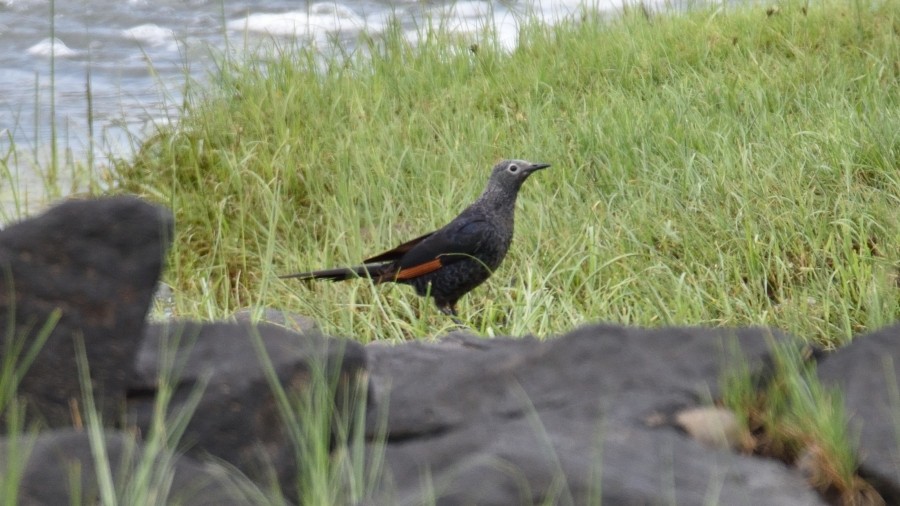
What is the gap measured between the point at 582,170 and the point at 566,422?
2832mm

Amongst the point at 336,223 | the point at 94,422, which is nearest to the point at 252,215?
the point at 336,223

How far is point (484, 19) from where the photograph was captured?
6.47 m

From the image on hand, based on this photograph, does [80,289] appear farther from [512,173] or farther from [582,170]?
[582,170]

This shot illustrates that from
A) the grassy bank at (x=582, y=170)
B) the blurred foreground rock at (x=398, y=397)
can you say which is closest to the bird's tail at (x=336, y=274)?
the grassy bank at (x=582, y=170)

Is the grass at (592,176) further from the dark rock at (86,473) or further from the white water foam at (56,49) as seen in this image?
the white water foam at (56,49)

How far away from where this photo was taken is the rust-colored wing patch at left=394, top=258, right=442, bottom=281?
11.3 ft

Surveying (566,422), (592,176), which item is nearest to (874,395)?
(566,422)

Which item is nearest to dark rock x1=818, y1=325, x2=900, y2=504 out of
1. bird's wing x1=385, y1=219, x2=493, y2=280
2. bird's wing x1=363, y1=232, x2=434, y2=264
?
bird's wing x1=385, y1=219, x2=493, y2=280

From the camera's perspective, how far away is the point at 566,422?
178cm

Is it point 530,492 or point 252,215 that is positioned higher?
point 530,492

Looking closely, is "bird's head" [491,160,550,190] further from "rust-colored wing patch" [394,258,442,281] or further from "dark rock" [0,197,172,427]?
"dark rock" [0,197,172,427]

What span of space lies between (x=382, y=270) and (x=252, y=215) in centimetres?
113

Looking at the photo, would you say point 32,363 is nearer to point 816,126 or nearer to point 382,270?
point 382,270

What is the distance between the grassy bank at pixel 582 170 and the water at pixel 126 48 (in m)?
0.21
